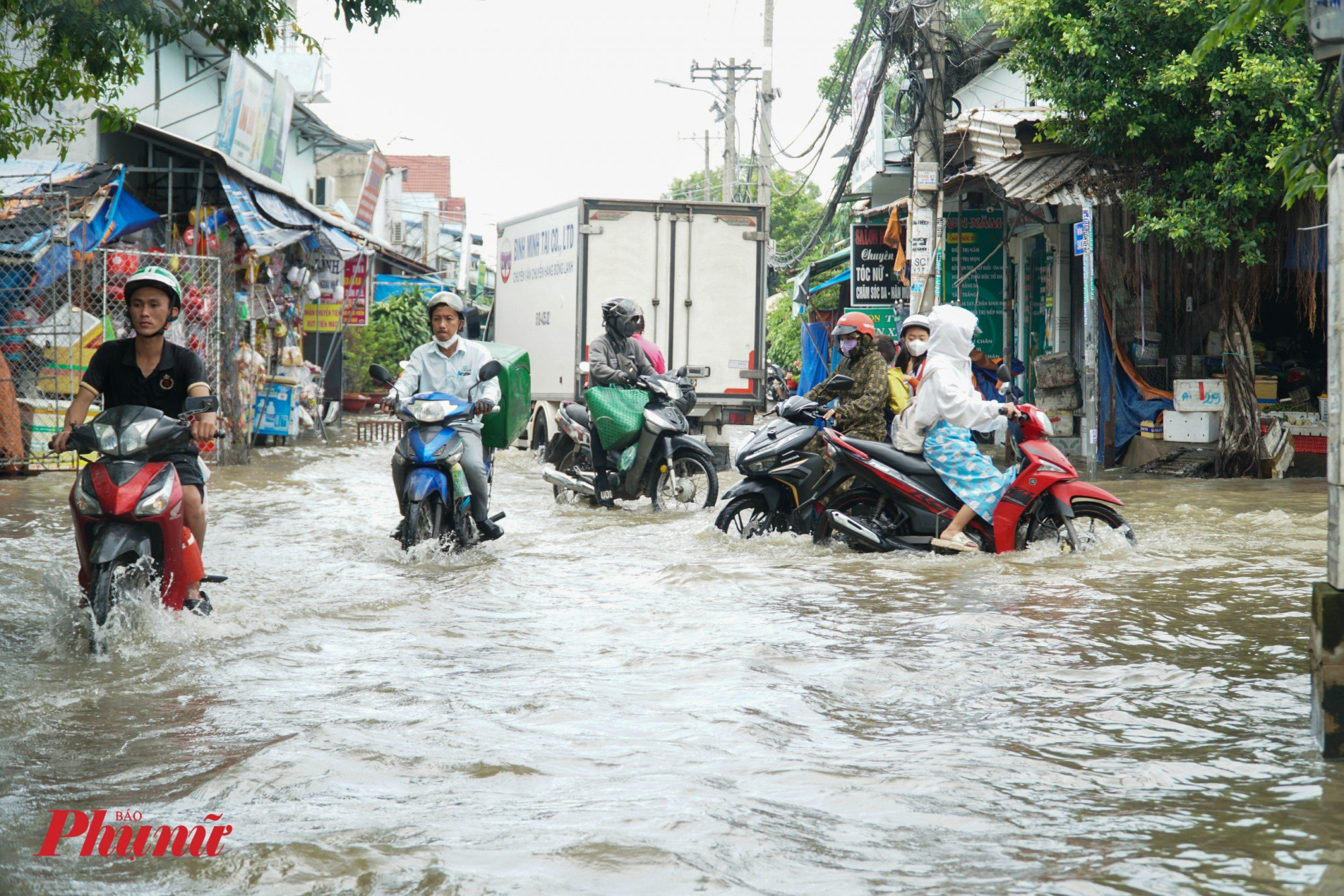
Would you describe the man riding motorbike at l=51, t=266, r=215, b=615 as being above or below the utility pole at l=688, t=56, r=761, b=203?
below

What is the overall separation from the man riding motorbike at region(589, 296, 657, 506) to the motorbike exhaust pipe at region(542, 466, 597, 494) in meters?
0.13

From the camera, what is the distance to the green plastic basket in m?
10.4

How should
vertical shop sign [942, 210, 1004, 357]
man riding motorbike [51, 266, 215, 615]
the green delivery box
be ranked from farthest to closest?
vertical shop sign [942, 210, 1004, 357], the green delivery box, man riding motorbike [51, 266, 215, 615]

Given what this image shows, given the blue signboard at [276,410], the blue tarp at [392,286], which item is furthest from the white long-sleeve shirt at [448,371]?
the blue tarp at [392,286]

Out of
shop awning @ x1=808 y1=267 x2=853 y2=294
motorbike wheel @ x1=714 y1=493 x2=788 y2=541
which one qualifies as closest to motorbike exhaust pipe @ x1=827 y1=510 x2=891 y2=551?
motorbike wheel @ x1=714 y1=493 x2=788 y2=541

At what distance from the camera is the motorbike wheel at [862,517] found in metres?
7.89

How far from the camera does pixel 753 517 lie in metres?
8.67

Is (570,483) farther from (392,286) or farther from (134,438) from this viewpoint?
(392,286)

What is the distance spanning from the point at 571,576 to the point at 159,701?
129 inches

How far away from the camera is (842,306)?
25.6m

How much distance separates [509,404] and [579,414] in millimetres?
2366

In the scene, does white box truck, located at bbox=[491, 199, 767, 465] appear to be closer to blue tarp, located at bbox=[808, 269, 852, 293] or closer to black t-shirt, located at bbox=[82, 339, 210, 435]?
blue tarp, located at bbox=[808, 269, 852, 293]

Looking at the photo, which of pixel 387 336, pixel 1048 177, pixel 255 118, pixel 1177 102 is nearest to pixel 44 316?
pixel 255 118

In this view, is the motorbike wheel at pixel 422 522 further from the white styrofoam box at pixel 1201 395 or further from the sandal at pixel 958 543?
the white styrofoam box at pixel 1201 395
